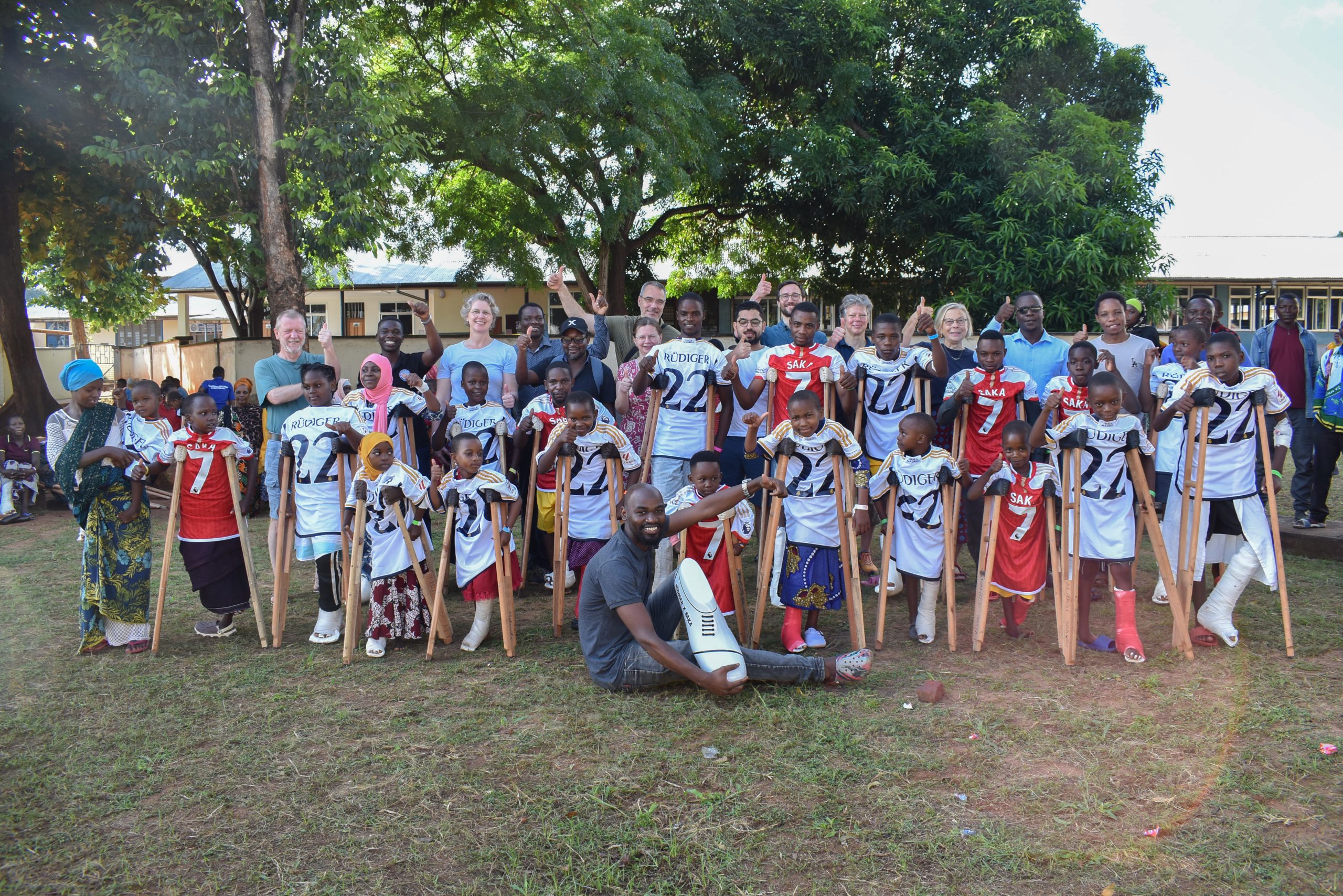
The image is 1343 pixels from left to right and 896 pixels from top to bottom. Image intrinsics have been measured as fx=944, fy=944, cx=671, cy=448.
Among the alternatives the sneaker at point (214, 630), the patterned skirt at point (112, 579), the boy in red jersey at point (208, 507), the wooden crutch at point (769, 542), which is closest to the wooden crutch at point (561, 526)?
the wooden crutch at point (769, 542)

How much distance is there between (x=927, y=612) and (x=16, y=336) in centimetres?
1657

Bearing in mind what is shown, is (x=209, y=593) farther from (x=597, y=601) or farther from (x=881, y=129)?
(x=881, y=129)

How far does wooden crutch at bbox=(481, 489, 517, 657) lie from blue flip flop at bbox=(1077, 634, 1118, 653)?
152 inches

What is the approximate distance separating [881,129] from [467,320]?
48.5 feet

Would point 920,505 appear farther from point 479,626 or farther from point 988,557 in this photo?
point 479,626

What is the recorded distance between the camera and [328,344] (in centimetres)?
712

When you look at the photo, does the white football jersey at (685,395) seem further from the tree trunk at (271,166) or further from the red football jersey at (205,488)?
the tree trunk at (271,166)

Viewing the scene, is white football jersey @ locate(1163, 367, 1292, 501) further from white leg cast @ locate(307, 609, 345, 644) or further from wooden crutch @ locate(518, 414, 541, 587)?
white leg cast @ locate(307, 609, 345, 644)

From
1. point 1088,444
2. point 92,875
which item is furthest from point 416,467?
point 1088,444

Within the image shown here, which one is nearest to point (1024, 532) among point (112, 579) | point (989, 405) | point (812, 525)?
point (989, 405)

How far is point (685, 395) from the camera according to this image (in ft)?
23.3

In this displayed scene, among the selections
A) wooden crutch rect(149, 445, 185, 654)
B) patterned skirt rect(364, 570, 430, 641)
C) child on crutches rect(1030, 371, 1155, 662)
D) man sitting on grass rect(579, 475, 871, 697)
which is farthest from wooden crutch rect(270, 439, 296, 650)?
child on crutches rect(1030, 371, 1155, 662)

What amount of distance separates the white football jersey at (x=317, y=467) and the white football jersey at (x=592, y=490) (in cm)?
152

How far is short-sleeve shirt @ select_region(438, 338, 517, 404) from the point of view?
7.75 meters
